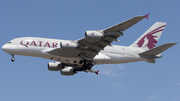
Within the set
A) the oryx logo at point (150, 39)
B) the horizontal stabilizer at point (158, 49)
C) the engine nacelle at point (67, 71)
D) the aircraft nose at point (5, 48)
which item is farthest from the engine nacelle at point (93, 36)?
the engine nacelle at point (67, 71)

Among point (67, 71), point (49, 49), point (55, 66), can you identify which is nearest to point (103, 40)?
point (49, 49)

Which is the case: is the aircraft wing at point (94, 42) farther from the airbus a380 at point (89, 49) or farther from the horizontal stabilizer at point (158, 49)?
the horizontal stabilizer at point (158, 49)

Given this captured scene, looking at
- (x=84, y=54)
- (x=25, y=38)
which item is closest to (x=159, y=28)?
(x=84, y=54)

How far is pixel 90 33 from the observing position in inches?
1437

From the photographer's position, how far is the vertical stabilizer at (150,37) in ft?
156

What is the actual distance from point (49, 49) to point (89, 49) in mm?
5454

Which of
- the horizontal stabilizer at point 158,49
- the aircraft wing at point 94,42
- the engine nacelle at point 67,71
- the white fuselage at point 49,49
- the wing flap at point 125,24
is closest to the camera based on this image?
the wing flap at point 125,24

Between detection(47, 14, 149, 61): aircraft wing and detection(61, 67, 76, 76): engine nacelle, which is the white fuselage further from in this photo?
detection(61, 67, 76, 76): engine nacelle

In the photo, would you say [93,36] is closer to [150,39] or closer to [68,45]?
[68,45]

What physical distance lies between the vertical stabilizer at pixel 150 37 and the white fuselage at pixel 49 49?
10.5 feet

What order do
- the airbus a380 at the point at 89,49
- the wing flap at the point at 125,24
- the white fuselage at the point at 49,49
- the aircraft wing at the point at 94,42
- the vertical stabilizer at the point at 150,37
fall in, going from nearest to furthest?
1. the wing flap at the point at 125,24
2. the aircraft wing at the point at 94,42
3. the airbus a380 at the point at 89,49
4. the white fuselage at the point at 49,49
5. the vertical stabilizer at the point at 150,37

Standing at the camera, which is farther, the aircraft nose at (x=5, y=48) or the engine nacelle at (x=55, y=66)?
the engine nacelle at (x=55, y=66)

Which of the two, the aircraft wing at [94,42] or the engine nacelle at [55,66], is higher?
the aircraft wing at [94,42]

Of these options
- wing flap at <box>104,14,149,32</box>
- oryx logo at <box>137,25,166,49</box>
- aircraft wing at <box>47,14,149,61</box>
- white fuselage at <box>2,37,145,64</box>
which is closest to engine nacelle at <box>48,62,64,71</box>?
white fuselage at <box>2,37,145,64</box>
